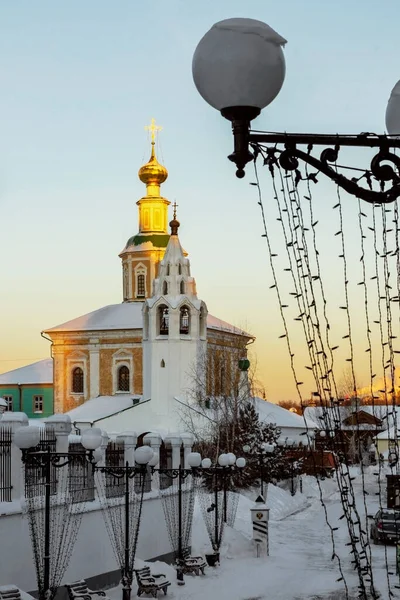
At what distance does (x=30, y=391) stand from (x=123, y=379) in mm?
9160

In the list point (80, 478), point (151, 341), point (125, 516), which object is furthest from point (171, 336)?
point (125, 516)

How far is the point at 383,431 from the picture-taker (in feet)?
187

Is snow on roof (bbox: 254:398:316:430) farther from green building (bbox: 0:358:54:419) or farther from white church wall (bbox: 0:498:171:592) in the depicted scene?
white church wall (bbox: 0:498:171:592)

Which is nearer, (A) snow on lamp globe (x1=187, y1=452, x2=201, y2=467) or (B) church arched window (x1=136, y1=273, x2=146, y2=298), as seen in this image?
(A) snow on lamp globe (x1=187, y1=452, x2=201, y2=467)

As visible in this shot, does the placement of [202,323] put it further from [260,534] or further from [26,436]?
[26,436]

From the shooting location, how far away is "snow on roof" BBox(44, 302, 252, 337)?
52.2 meters

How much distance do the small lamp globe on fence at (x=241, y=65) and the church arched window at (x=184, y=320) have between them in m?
41.9

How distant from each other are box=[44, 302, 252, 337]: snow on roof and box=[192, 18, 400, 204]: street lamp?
47.9 meters

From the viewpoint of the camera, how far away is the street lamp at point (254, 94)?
10.1ft

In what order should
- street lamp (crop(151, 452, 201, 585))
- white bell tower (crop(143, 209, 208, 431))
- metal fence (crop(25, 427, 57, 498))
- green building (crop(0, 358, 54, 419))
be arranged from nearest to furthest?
metal fence (crop(25, 427, 57, 498))
street lamp (crop(151, 452, 201, 585))
white bell tower (crop(143, 209, 208, 431))
green building (crop(0, 358, 54, 419))

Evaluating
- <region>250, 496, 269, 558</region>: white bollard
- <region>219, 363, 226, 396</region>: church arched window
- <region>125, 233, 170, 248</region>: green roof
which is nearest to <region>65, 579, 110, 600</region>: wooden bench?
<region>250, 496, 269, 558</region>: white bollard

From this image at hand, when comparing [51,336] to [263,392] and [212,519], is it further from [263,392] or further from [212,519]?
[212,519]

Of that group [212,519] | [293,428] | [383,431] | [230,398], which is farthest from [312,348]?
[383,431]

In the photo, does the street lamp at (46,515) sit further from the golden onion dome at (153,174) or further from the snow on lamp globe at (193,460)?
the golden onion dome at (153,174)
